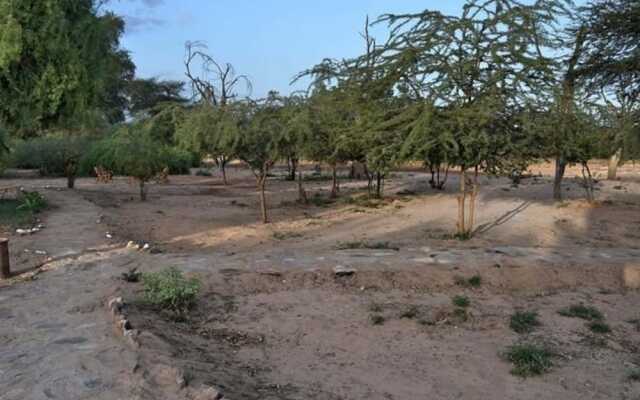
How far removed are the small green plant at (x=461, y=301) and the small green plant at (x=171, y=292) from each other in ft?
10.8

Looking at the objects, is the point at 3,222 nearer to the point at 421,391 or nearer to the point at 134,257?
the point at 134,257

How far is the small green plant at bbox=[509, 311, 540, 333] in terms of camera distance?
22.7 ft

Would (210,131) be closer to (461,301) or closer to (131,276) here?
(131,276)

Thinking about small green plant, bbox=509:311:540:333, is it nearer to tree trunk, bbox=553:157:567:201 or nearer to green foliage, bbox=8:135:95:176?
tree trunk, bbox=553:157:567:201

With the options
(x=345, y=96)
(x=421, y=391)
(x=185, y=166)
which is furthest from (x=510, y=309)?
(x=185, y=166)

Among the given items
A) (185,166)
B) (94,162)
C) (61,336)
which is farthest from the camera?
(185,166)

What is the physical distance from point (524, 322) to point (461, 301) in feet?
2.99

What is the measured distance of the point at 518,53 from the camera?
11.2m

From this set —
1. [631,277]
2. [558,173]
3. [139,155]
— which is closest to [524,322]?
[631,277]

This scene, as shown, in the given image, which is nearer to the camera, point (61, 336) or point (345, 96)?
point (61, 336)

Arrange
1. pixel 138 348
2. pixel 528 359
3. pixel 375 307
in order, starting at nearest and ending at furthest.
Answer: pixel 138 348 < pixel 528 359 < pixel 375 307

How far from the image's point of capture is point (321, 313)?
23.8 feet

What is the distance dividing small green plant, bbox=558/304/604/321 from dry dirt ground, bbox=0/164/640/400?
6.0 inches

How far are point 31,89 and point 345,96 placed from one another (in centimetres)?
748
